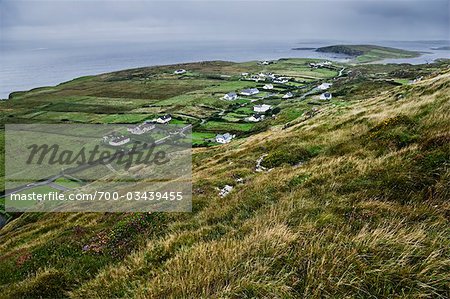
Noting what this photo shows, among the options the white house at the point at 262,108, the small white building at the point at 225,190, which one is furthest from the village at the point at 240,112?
the small white building at the point at 225,190

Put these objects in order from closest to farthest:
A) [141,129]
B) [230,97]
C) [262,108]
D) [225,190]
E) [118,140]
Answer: [225,190]
[118,140]
[141,129]
[262,108]
[230,97]

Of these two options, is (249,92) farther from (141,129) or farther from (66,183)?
(66,183)

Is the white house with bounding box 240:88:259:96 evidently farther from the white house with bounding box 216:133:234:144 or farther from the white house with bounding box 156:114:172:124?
the white house with bounding box 216:133:234:144

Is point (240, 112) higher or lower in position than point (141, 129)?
higher

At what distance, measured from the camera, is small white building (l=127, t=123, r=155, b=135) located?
4574 inches

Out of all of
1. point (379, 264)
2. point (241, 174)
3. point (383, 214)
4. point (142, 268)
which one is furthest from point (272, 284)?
point (241, 174)

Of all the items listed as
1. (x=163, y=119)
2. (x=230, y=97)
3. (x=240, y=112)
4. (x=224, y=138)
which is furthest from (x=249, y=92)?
(x=224, y=138)

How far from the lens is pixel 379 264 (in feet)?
18.0

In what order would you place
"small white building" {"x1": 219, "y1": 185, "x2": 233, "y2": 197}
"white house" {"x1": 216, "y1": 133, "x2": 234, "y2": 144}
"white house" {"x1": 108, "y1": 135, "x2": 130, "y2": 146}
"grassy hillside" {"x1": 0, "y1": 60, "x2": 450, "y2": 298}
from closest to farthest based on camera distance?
"grassy hillside" {"x1": 0, "y1": 60, "x2": 450, "y2": 298}, "small white building" {"x1": 219, "y1": 185, "x2": 233, "y2": 197}, "white house" {"x1": 216, "y1": 133, "x2": 234, "y2": 144}, "white house" {"x1": 108, "y1": 135, "x2": 130, "y2": 146}

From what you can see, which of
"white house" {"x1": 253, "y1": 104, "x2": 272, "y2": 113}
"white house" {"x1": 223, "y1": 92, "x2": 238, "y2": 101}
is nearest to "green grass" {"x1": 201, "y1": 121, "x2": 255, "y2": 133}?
"white house" {"x1": 253, "y1": 104, "x2": 272, "y2": 113}

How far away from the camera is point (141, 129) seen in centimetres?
11756

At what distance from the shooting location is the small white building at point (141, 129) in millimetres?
116188

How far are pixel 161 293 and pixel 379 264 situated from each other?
3.98 metres

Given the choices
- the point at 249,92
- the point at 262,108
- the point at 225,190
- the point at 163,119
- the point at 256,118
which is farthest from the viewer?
the point at 249,92
